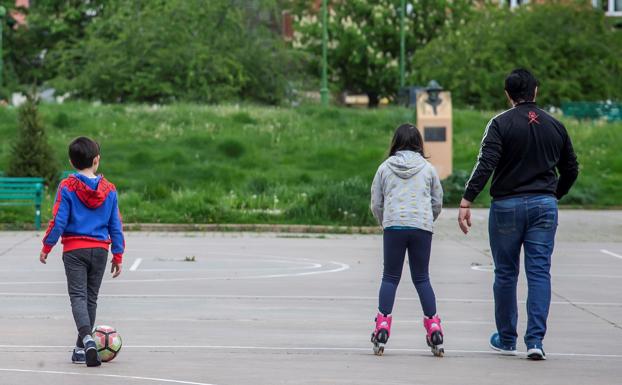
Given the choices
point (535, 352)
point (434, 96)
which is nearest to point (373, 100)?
point (434, 96)

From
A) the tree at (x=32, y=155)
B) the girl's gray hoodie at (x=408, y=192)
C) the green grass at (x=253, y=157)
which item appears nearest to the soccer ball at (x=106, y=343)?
the girl's gray hoodie at (x=408, y=192)

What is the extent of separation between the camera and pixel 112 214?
31.8 ft

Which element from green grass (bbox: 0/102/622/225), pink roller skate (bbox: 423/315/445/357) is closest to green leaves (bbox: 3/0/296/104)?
green grass (bbox: 0/102/622/225)

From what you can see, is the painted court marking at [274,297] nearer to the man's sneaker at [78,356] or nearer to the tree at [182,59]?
the man's sneaker at [78,356]

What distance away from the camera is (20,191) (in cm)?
2872

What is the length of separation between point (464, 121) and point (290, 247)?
76.2 feet

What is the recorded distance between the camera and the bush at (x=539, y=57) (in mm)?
61281

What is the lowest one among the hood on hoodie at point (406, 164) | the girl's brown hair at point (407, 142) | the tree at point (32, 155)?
the tree at point (32, 155)

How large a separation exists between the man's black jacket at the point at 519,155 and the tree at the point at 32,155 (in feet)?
74.6

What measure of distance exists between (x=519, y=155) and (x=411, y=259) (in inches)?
38.9

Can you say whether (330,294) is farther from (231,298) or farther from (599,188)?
(599,188)

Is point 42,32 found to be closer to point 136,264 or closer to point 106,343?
point 136,264

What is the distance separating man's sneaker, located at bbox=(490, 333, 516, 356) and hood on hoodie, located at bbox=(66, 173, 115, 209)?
9.08ft

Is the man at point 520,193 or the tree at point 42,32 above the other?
the man at point 520,193
